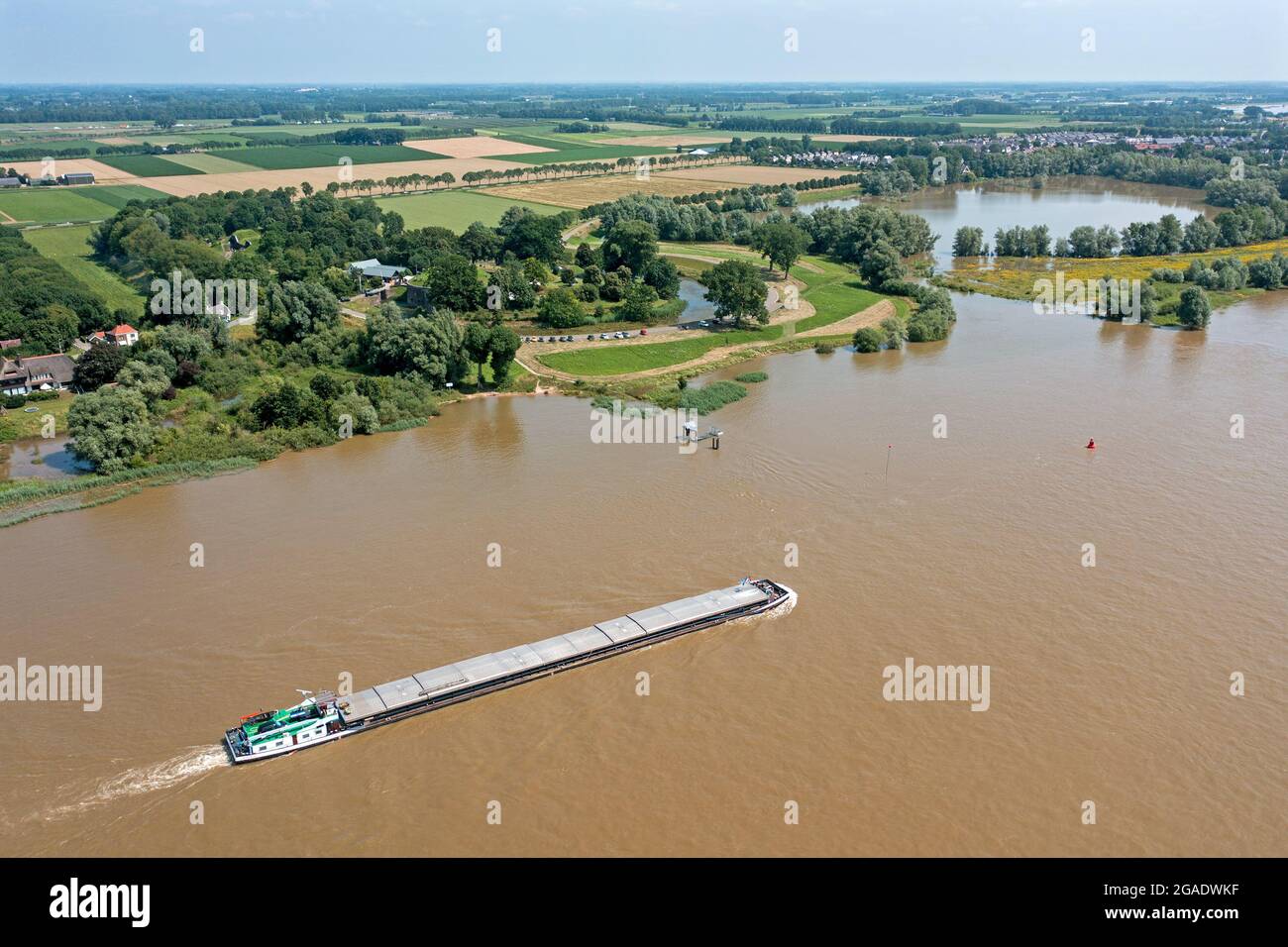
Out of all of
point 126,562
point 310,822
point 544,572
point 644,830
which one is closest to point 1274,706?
point 644,830

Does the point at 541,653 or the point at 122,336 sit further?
the point at 122,336

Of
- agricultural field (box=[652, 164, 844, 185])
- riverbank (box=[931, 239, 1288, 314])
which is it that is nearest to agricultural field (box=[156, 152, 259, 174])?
agricultural field (box=[652, 164, 844, 185])

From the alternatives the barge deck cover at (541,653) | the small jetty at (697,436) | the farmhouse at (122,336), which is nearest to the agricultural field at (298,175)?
the farmhouse at (122,336)

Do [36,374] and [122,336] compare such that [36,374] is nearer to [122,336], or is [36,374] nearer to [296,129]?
[122,336]

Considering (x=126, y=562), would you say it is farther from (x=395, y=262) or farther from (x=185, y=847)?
(x=395, y=262)

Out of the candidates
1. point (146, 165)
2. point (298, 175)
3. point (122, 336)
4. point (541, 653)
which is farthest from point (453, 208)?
point (541, 653)

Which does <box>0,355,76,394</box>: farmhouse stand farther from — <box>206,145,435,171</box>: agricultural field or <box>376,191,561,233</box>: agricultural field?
<box>206,145,435,171</box>: agricultural field
